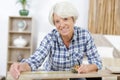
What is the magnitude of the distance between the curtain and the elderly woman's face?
2570 millimetres

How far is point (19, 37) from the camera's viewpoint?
4.52m

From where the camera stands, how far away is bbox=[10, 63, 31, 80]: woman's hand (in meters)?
1.50

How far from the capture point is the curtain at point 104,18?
4.39 m

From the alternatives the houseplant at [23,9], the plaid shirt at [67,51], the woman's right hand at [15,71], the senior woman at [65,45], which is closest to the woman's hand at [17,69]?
the woman's right hand at [15,71]

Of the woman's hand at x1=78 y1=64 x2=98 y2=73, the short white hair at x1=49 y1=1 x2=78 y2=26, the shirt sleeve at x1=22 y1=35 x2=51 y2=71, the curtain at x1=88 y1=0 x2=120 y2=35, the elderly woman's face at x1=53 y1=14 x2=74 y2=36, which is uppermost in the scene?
the curtain at x1=88 y1=0 x2=120 y2=35

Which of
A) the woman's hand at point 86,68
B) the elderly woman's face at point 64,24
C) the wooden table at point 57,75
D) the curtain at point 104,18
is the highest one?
the curtain at point 104,18

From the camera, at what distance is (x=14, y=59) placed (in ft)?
15.1

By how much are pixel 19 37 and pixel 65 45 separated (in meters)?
2.69

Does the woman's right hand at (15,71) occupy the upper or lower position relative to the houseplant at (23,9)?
lower

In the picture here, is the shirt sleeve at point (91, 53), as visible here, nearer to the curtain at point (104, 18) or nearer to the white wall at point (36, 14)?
the curtain at point (104, 18)

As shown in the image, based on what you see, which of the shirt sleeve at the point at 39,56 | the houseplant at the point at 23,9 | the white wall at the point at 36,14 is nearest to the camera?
the shirt sleeve at the point at 39,56

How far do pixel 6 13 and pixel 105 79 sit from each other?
3293mm

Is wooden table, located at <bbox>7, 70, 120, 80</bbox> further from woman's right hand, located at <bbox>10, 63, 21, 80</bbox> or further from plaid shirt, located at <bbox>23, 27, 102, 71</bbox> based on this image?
plaid shirt, located at <bbox>23, 27, 102, 71</bbox>

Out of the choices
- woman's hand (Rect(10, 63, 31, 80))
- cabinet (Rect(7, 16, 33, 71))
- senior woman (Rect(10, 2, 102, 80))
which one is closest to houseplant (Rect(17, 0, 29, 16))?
cabinet (Rect(7, 16, 33, 71))
